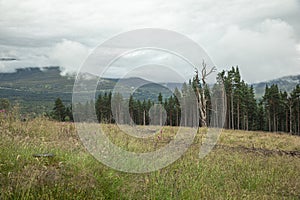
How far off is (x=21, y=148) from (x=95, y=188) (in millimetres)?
2570

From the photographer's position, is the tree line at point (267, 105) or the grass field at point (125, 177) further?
the tree line at point (267, 105)

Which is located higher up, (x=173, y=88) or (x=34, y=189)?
(x=173, y=88)

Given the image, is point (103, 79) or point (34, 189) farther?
point (103, 79)

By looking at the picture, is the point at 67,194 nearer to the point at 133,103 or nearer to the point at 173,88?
the point at 173,88

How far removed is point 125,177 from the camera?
6527 millimetres

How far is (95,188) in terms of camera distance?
5.29 m

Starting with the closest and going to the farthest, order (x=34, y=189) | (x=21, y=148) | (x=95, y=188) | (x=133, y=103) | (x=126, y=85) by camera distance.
Result: (x=34, y=189)
(x=95, y=188)
(x=21, y=148)
(x=126, y=85)
(x=133, y=103)

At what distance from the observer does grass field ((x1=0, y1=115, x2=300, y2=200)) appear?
5012 mm

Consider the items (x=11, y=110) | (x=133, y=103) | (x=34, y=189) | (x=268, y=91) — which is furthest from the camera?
(x=268, y=91)

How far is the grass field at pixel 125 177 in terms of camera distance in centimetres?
501

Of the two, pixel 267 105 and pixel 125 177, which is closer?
pixel 125 177

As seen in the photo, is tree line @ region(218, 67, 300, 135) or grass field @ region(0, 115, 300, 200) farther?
tree line @ region(218, 67, 300, 135)

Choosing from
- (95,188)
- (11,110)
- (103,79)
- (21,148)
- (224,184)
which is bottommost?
(224,184)

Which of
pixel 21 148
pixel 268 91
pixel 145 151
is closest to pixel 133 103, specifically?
pixel 145 151
